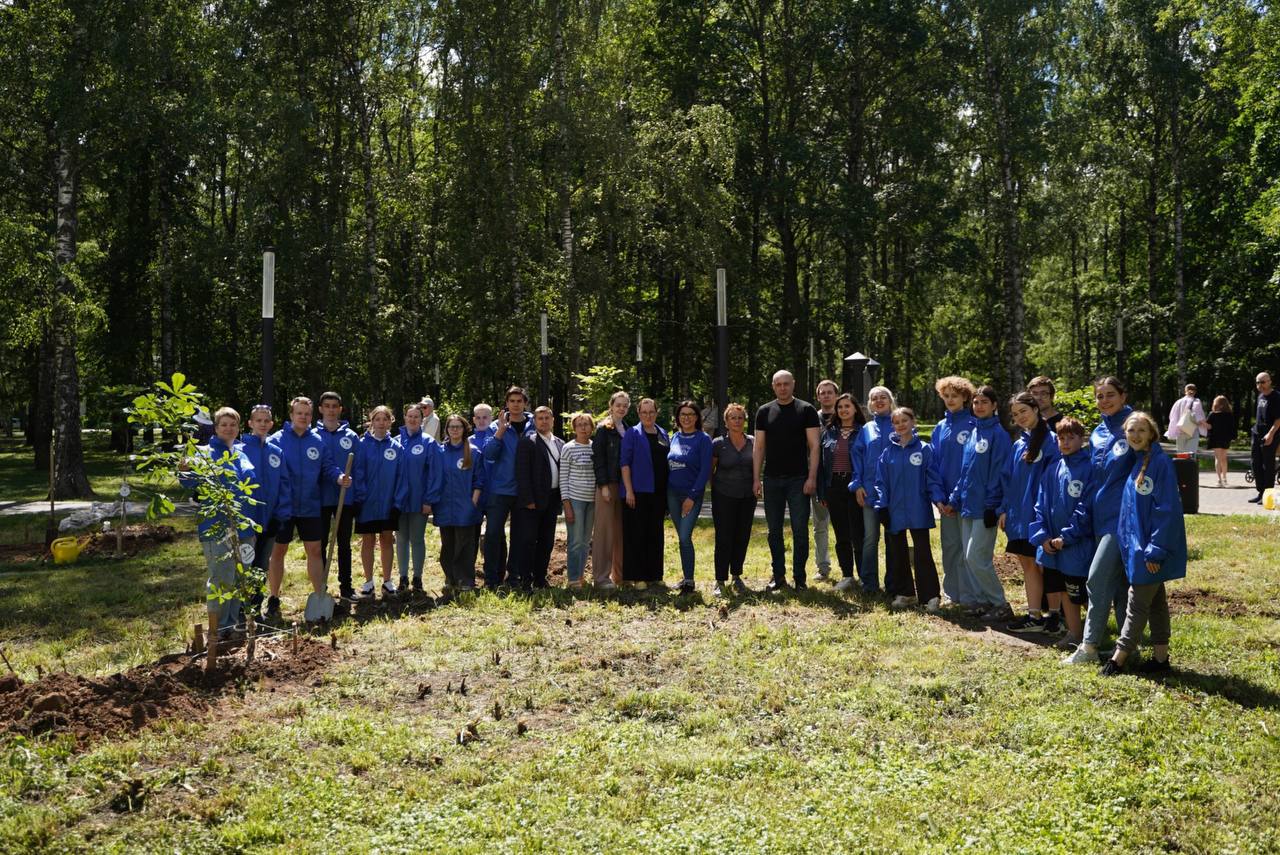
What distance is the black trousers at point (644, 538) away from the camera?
924cm

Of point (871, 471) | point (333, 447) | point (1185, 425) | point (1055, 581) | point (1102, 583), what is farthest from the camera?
point (1185, 425)

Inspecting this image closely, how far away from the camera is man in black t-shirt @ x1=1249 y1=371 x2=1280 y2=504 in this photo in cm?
1480

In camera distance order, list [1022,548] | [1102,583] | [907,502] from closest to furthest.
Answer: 1. [1102,583]
2. [1022,548]
3. [907,502]

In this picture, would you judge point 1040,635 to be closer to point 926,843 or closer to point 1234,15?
point 926,843

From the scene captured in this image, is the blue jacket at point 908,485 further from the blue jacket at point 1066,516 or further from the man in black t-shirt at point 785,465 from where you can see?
the blue jacket at point 1066,516

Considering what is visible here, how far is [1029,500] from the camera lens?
23.3ft

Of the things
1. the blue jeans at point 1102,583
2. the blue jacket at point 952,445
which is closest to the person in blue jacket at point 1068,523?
the blue jeans at point 1102,583

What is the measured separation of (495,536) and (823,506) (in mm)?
Answer: 3306

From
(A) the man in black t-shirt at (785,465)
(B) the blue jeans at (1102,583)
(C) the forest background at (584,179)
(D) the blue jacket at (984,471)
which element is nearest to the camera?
(B) the blue jeans at (1102,583)

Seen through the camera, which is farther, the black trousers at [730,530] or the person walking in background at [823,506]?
the person walking in background at [823,506]

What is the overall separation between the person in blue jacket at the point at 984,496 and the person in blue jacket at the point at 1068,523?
0.74 metres

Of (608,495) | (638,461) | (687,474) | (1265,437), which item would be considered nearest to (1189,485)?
(1265,437)

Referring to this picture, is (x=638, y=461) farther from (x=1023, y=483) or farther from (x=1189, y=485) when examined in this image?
(x=1189, y=485)

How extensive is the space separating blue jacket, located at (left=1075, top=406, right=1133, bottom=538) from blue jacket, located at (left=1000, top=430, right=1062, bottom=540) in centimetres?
40
